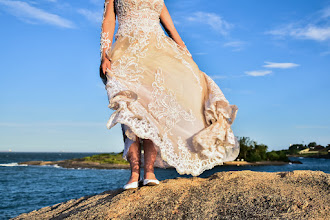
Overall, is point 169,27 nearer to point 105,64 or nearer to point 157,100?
point 105,64

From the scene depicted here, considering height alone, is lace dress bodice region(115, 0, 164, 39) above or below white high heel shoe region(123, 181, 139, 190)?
above

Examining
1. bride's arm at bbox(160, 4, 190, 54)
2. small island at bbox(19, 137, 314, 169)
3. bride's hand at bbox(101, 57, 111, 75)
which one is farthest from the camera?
small island at bbox(19, 137, 314, 169)

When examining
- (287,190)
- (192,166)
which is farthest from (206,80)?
(287,190)

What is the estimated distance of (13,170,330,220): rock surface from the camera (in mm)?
3076

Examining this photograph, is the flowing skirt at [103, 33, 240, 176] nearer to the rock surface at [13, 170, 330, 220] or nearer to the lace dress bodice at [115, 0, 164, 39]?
the lace dress bodice at [115, 0, 164, 39]

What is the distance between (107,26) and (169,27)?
0.98m

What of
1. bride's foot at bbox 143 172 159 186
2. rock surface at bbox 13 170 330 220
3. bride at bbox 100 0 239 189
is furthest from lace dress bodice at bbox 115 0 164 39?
rock surface at bbox 13 170 330 220

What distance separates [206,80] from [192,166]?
51.0 inches

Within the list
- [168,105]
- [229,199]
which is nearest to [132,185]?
[168,105]

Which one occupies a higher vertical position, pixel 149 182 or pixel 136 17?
pixel 136 17

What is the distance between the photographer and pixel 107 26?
4.37 m

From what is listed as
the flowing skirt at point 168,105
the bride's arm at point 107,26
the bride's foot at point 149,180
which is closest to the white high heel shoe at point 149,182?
the bride's foot at point 149,180

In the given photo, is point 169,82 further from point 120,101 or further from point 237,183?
point 237,183

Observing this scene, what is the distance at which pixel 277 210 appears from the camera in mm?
3066
